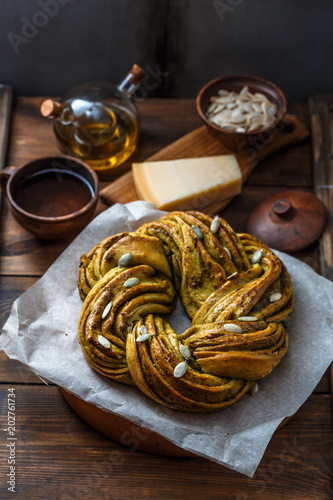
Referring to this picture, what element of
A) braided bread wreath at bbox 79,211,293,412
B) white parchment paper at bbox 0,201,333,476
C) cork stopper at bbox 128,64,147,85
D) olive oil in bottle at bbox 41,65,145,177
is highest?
cork stopper at bbox 128,64,147,85

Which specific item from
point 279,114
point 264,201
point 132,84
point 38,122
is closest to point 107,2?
point 132,84

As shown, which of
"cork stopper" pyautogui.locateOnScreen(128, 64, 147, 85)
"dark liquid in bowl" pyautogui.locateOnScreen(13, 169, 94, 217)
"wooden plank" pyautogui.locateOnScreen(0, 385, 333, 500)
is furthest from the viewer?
"cork stopper" pyautogui.locateOnScreen(128, 64, 147, 85)

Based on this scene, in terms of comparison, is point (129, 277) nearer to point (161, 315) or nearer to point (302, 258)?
point (161, 315)

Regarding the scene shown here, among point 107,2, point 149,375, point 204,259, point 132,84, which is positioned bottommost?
point 149,375

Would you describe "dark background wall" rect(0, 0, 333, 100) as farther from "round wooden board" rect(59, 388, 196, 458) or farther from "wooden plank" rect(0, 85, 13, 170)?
"round wooden board" rect(59, 388, 196, 458)

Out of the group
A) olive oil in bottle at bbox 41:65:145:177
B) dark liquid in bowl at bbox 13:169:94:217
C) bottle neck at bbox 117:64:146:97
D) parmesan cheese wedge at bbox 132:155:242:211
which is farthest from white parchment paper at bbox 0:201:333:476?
bottle neck at bbox 117:64:146:97

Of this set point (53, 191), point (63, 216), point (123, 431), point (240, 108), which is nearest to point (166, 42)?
point (240, 108)

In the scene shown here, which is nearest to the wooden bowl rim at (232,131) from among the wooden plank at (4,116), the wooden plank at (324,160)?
the wooden plank at (324,160)
